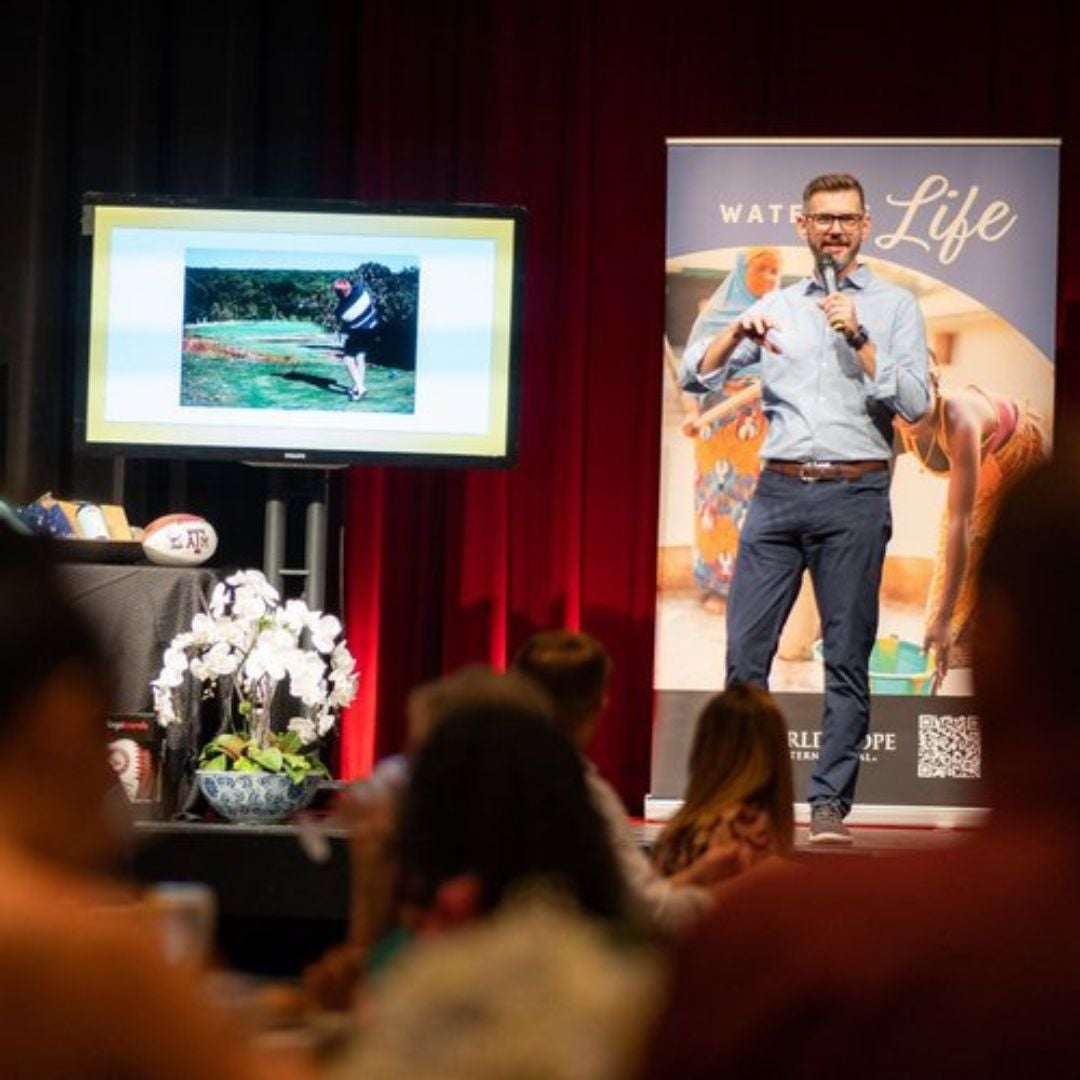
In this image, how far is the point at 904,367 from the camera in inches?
212

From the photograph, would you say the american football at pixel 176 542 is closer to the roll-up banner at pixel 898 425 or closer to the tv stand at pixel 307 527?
the tv stand at pixel 307 527

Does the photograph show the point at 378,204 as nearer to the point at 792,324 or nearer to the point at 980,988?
the point at 792,324

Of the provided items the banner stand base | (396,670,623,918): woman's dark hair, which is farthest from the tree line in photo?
(396,670,623,918): woman's dark hair

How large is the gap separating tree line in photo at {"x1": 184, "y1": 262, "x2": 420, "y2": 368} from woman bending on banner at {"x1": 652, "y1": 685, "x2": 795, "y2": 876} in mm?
2989

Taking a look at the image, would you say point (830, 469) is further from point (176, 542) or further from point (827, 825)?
point (176, 542)

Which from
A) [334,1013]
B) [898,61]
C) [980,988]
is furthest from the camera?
[898,61]

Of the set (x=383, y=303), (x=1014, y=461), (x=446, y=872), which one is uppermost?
(x=383, y=303)

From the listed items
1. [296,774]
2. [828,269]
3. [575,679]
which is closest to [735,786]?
[575,679]

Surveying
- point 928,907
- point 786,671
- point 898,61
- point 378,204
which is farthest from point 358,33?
point 928,907

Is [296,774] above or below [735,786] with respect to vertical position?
below

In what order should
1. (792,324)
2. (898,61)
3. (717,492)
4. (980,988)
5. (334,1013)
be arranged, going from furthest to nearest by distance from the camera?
(898,61)
(717,492)
(792,324)
(334,1013)
(980,988)

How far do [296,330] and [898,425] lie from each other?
160 centimetres

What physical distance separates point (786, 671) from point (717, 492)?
0.52 m

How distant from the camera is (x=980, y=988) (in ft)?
2.81
